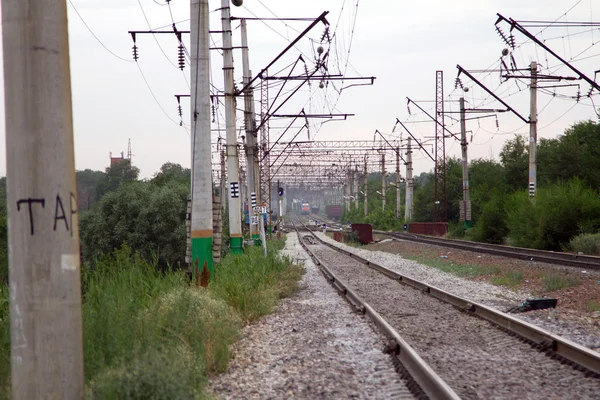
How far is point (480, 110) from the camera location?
4322cm

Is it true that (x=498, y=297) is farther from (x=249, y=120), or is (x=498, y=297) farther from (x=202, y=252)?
(x=249, y=120)

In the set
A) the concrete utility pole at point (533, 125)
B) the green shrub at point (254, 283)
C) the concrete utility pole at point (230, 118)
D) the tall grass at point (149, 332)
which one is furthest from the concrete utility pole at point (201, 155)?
the concrete utility pole at point (533, 125)

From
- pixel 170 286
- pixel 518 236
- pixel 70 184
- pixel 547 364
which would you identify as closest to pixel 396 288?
pixel 170 286

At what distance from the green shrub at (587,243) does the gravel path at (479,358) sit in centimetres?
1665

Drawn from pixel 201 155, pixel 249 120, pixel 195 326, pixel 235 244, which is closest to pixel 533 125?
pixel 249 120

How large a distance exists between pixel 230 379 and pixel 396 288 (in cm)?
1138

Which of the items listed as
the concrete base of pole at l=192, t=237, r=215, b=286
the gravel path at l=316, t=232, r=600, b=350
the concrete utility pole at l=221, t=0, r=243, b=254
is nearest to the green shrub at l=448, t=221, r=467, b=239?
the gravel path at l=316, t=232, r=600, b=350

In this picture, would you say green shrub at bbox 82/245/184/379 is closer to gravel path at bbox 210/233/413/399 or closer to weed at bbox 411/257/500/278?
gravel path at bbox 210/233/413/399

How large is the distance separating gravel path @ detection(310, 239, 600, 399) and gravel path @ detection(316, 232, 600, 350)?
0.93 m

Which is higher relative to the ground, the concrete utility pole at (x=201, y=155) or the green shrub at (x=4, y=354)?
the concrete utility pole at (x=201, y=155)

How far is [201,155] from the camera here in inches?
656

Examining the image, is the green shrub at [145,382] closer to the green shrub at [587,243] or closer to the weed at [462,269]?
the weed at [462,269]

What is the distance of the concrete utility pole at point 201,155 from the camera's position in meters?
16.7

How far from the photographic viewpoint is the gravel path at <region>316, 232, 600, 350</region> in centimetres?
1022
